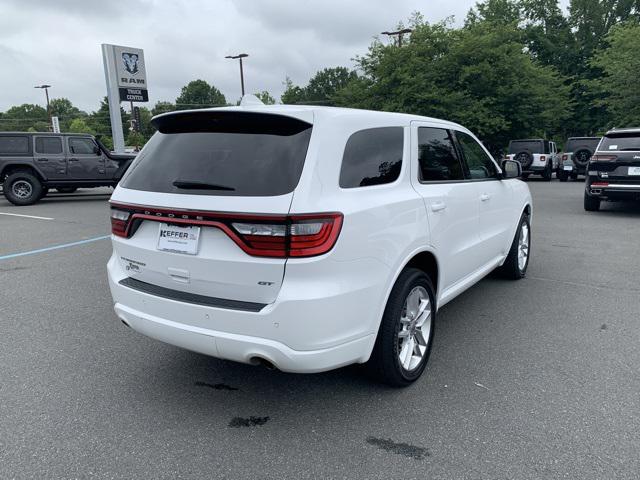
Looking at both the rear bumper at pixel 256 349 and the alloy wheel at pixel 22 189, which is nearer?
the rear bumper at pixel 256 349

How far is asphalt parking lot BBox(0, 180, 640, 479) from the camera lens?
2.37m

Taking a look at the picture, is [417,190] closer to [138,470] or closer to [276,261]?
[276,261]

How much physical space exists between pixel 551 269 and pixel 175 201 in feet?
16.4

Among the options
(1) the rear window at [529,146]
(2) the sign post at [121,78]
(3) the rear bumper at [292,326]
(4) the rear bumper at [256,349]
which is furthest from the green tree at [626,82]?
(4) the rear bumper at [256,349]

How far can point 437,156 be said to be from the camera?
361 cm

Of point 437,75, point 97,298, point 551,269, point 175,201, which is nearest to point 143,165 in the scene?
point 175,201

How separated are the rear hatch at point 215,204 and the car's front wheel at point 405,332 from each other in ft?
2.68

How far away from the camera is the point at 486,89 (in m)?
22.7

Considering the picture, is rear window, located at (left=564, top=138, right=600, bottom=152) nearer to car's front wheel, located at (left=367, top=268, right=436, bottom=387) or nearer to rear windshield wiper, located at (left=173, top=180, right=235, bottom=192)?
car's front wheel, located at (left=367, top=268, right=436, bottom=387)

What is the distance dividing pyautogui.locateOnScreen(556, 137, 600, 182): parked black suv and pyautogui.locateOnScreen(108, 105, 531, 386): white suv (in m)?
18.1

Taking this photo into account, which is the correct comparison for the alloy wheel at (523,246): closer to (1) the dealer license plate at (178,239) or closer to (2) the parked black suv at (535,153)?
(1) the dealer license plate at (178,239)

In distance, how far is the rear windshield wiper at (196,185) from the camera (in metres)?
2.52

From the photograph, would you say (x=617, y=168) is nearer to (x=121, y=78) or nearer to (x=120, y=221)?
(x=120, y=221)

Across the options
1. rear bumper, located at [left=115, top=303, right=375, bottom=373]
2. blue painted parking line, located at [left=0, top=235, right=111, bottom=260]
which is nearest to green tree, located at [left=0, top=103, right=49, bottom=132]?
blue painted parking line, located at [left=0, top=235, right=111, bottom=260]
